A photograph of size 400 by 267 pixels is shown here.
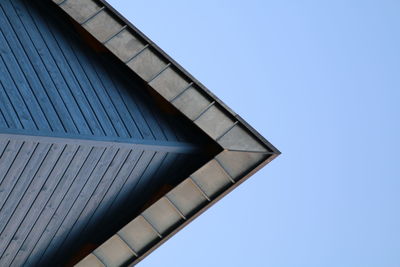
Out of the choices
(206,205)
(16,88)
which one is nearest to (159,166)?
(206,205)

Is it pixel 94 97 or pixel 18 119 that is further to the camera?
pixel 94 97

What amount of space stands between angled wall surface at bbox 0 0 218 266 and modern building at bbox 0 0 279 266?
1.4 inches

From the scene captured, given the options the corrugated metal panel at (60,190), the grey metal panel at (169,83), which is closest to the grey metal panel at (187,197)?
the corrugated metal panel at (60,190)

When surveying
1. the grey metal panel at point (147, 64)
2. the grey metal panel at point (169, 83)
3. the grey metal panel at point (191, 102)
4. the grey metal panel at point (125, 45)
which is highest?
the grey metal panel at point (125, 45)

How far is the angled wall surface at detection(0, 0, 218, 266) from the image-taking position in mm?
23062

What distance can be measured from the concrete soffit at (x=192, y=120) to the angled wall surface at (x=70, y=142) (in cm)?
49

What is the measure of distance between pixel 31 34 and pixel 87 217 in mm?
5387

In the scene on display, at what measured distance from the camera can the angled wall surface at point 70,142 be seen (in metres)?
23.1

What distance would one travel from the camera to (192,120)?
2741 centimetres

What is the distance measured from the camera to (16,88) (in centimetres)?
2277

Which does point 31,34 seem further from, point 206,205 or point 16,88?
point 206,205

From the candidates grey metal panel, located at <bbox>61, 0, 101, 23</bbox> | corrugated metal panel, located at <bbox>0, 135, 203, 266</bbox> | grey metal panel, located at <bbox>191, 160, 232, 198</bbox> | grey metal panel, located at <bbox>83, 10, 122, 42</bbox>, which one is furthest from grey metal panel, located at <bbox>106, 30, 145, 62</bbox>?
grey metal panel, located at <bbox>191, 160, 232, 198</bbox>

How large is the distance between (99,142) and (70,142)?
1.08 metres

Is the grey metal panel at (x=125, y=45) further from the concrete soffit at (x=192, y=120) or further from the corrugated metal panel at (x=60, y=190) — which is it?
the corrugated metal panel at (x=60, y=190)
